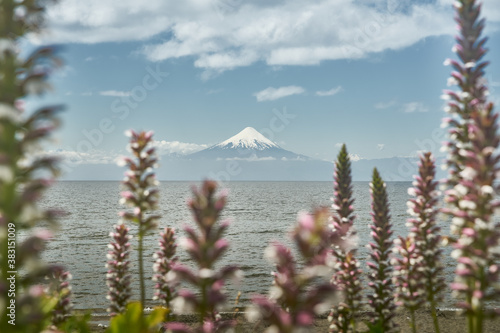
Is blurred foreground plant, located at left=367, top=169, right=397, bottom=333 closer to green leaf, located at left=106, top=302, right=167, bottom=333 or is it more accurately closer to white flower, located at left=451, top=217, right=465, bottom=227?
white flower, located at left=451, top=217, right=465, bottom=227

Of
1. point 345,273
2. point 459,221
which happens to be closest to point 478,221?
point 459,221

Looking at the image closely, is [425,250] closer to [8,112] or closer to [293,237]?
[293,237]

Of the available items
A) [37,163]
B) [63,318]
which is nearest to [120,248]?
[63,318]

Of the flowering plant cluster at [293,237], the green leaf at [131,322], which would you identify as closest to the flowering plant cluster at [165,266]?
the flowering plant cluster at [293,237]

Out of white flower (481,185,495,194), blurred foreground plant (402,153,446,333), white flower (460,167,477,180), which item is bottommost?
blurred foreground plant (402,153,446,333)

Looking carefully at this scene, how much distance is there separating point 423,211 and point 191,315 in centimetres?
1044

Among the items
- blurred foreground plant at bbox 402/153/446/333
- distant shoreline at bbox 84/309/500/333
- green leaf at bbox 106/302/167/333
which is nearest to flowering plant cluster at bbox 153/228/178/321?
green leaf at bbox 106/302/167/333

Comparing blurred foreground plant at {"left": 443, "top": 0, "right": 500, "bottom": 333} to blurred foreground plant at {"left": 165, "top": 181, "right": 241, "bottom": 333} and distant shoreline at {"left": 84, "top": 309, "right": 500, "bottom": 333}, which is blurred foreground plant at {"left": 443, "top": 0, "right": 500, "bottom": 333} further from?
distant shoreline at {"left": 84, "top": 309, "right": 500, "bottom": 333}

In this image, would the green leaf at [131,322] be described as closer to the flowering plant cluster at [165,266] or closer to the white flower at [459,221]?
the flowering plant cluster at [165,266]

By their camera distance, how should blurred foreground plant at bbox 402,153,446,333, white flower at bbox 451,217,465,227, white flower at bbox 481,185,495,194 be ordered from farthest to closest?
1. blurred foreground plant at bbox 402,153,446,333
2. white flower at bbox 451,217,465,227
3. white flower at bbox 481,185,495,194

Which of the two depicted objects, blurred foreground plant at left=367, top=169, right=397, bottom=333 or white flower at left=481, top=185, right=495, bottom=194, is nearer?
white flower at left=481, top=185, right=495, bottom=194

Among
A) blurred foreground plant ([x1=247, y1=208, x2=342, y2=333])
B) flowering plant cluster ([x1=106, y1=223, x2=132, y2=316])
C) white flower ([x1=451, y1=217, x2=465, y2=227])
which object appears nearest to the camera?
blurred foreground plant ([x1=247, y1=208, x2=342, y2=333])

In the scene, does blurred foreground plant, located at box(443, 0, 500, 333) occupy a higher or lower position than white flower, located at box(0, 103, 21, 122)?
lower

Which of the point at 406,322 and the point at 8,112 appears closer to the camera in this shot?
the point at 8,112
